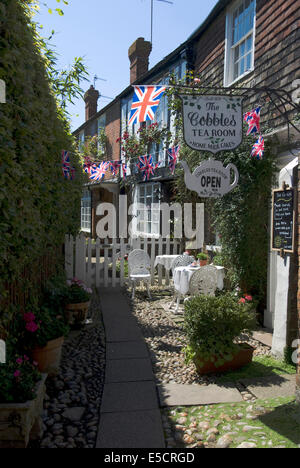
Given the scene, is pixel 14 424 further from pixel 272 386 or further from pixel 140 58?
pixel 140 58

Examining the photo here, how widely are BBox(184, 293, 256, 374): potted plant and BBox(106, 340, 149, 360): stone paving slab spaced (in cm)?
77

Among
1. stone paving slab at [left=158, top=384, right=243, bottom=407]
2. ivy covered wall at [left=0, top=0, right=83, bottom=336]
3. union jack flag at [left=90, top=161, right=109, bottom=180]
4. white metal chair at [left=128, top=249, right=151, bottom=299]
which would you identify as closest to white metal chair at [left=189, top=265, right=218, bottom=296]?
white metal chair at [left=128, top=249, right=151, bottom=299]

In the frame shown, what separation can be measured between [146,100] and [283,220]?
2510 mm

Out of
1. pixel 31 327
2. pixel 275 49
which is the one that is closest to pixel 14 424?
pixel 31 327

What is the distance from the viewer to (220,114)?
4.48 m

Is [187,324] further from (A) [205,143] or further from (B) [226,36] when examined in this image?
(B) [226,36]

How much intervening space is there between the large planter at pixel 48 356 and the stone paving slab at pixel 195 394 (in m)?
1.11

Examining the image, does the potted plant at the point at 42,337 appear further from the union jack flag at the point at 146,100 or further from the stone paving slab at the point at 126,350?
the union jack flag at the point at 146,100

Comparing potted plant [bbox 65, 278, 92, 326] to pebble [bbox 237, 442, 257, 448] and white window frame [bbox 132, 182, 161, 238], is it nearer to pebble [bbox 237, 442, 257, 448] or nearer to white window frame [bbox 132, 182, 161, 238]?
pebble [bbox 237, 442, 257, 448]

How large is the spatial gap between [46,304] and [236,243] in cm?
332

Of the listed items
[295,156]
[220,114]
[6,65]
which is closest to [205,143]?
[220,114]

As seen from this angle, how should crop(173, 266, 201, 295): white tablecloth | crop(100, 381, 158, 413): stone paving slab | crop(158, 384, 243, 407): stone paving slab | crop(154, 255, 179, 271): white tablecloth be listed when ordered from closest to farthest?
crop(100, 381, 158, 413): stone paving slab → crop(158, 384, 243, 407): stone paving slab → crop(173, 266, 201, 295): white tablecloth → crop(154, 255, 179, 271): white tablecloth

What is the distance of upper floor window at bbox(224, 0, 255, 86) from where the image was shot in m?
7.05

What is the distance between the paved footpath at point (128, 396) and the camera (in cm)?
281
